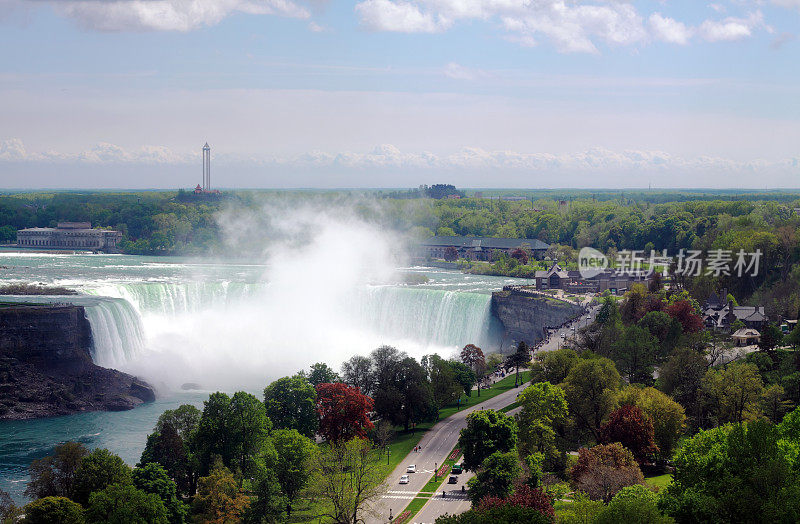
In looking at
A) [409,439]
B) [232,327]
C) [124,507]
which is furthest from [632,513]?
[232,327]

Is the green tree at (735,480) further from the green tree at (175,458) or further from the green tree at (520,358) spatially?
the green tree at (520,358)

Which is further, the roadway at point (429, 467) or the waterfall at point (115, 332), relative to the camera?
the waterfall at point (115, 332)

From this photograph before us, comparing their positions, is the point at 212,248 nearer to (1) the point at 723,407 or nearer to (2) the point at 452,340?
(2) the point at 452,340

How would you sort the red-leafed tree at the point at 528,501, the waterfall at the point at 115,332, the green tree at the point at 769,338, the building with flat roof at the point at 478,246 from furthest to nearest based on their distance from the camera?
the building with flat roof at the point at 478,246, the waterfall at the point at 115,332, the green tree at the point at 769,338, the red-leafed tree at the point at 528,501

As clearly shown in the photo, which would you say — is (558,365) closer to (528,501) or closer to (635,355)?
(635,355)

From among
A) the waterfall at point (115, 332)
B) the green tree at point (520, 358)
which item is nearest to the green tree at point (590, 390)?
the green tree at point (520, 358)

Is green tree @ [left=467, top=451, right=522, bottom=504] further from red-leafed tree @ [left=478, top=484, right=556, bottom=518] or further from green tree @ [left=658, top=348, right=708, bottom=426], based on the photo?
green tree @ [left=658, top=348, right=708, bottom=426]

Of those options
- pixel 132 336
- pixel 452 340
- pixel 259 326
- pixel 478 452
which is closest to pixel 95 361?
pixel 132 336
